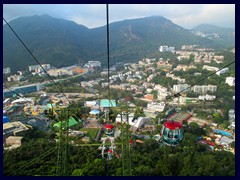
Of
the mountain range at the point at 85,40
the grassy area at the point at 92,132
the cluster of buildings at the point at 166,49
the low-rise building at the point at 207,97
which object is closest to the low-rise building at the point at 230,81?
the low-rise building at the point at 207,97

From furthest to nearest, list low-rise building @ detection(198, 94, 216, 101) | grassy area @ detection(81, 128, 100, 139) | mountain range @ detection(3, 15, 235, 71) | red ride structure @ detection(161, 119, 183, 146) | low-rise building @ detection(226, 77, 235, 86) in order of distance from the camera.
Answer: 1. mountain range @ detection(3, 15, 235, 71)
2. low-rise building @ detection(226, 77, 235, 86)
3. low-rise building @ detection(198, 94, 216, 101)
4. grassy area @ detection(81, 128, 100, 139)
5. red ride structure @ detection(161, 119, 183, 146)

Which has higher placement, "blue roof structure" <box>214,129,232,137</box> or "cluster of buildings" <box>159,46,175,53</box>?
"cluster of buildings" <box>159,46,175,53</box>

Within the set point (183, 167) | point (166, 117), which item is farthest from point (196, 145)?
point (166, 117)

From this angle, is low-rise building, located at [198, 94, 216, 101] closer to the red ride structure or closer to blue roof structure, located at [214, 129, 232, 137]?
blue roof structure, located at [214, 129, 232, 137]

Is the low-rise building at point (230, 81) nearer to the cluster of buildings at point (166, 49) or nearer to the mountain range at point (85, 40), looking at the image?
the mountain range at point (85, 40)

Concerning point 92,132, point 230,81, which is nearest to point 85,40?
point 230,81

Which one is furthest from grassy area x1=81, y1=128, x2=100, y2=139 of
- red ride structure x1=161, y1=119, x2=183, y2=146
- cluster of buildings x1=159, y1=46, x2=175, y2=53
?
cluster of buildings x1=159, y1=46, x2=175, y2=53

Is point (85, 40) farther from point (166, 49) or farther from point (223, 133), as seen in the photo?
point (223, 133)

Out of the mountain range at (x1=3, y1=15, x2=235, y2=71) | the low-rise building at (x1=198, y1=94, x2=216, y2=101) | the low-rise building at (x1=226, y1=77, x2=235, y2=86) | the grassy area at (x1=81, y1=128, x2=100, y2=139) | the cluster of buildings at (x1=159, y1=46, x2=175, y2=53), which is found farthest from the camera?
the cluster of buildings at (x1=159, y1=46, x2=175, y2=53)
